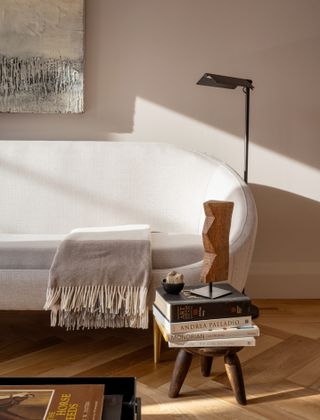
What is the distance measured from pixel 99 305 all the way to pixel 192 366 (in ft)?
1.35

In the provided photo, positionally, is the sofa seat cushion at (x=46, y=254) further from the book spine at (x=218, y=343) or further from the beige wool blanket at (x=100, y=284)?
the book spine at (x=218, y=343)

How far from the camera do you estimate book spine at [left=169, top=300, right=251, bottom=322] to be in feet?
4.36

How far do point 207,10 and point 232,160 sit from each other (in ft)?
2.76

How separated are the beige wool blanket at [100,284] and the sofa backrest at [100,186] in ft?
2.00

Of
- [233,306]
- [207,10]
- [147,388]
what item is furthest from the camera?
[207,10]

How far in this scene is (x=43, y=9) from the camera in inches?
100

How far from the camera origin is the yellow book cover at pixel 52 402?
2.23 ft

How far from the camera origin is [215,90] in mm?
2650

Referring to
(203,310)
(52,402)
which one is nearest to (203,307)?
(203,310)

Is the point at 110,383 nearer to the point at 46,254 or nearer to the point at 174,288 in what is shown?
the point at 174,288

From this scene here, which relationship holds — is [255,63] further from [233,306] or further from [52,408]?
[52,408]

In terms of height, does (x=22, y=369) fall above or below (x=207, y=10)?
below

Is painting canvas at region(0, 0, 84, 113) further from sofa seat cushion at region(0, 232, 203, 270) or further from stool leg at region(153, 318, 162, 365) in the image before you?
stool leg at region(153, 318, 162, 365)

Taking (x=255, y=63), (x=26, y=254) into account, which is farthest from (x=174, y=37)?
(x=26, y=254)
